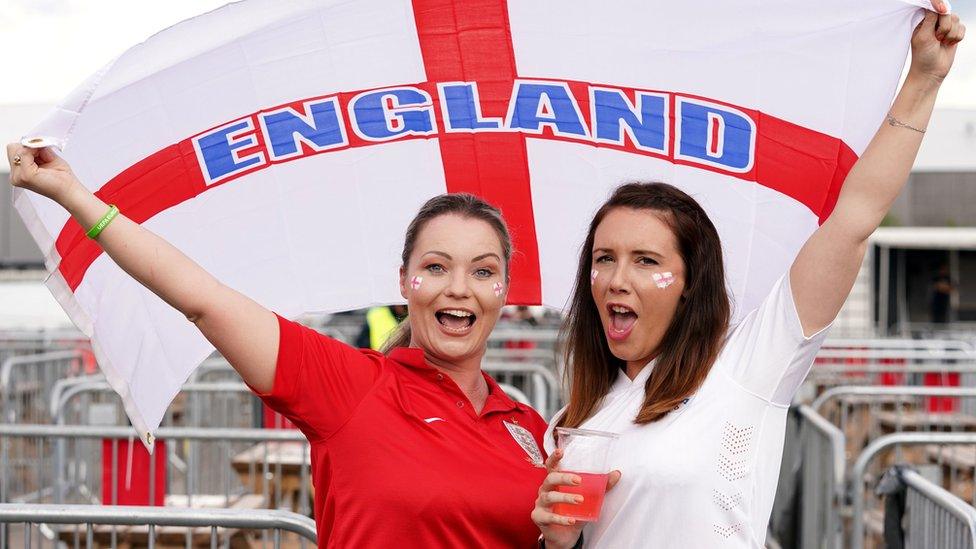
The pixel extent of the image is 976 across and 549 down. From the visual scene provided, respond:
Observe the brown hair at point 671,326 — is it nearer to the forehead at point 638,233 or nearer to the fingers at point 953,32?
the forehead at point 638,233

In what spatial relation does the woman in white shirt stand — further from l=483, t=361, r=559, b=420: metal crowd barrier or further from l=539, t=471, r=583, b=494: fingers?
l=483, t=361, r=559, b=420: metal crowd barrier

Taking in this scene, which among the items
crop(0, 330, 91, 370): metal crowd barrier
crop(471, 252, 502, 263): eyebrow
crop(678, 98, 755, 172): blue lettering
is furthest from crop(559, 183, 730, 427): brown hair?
crop(0, 330, 91, 370): metal crowd barrier

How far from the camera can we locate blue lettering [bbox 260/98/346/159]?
3361mm

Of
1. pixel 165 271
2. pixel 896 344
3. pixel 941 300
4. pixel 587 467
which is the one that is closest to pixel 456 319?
pixel 587 467

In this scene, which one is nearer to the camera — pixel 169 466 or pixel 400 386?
pixel 400 386

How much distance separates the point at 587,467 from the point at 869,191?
91 cm

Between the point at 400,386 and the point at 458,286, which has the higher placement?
the point at 458,286

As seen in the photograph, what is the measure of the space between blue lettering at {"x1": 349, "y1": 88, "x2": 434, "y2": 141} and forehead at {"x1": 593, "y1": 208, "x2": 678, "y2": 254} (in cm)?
99

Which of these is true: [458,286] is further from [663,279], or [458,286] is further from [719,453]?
[719,453]

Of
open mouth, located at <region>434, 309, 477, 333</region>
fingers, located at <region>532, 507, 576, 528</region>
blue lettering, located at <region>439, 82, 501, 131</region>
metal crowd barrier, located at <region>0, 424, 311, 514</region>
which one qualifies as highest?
blue lettering, located at <region>439, 82, 501, 131</region>

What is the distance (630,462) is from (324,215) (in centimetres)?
152

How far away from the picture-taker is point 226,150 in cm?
334

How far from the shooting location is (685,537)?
2396mm

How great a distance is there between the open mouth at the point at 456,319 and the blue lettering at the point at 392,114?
2.99ft
